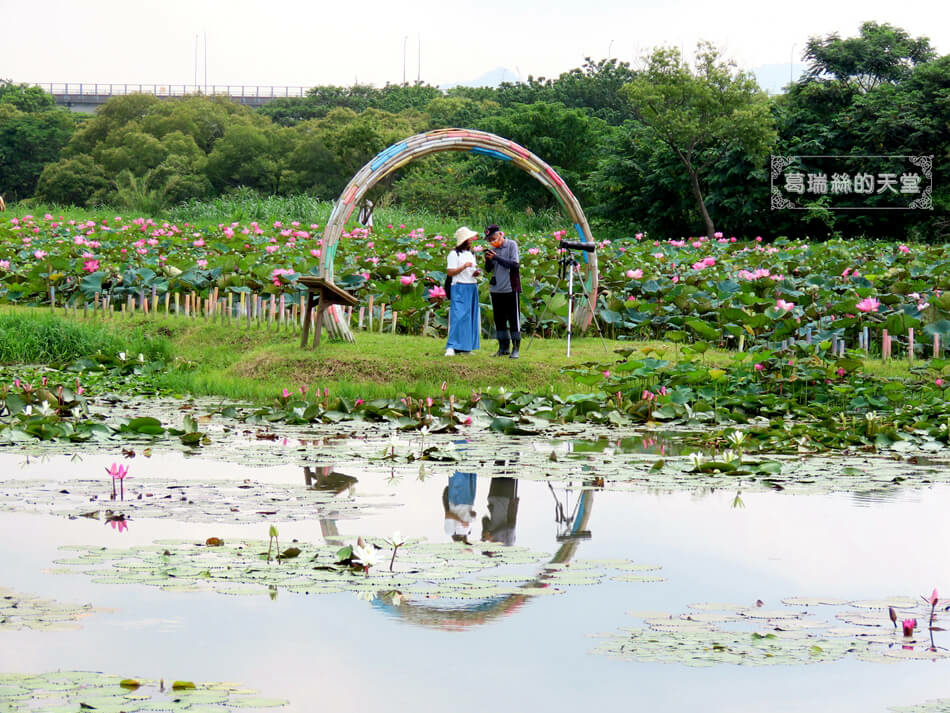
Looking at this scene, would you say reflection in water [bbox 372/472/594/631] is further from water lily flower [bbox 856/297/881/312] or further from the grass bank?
water lily flower [bbox 856/297/881/312]

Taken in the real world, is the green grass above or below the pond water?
above

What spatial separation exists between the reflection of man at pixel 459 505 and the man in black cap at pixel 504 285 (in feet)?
Result: 14.2

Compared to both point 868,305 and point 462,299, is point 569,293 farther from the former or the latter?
point 868,305

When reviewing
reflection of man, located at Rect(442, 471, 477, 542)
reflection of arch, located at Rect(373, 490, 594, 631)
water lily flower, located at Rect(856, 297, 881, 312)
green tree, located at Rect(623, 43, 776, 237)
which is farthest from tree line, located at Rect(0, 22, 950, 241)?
reflection of arch, located at Rect(373, 490, 594, 631)

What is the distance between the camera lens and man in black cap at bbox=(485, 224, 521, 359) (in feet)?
36.3

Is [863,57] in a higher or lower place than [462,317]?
higher

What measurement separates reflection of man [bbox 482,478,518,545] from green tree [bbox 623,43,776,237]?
23.7m

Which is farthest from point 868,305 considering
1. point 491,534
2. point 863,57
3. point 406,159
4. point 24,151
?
point 24,151

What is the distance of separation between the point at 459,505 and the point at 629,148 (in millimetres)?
27899

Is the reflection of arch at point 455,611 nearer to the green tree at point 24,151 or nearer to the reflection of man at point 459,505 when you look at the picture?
the reflection of man at point 459,505

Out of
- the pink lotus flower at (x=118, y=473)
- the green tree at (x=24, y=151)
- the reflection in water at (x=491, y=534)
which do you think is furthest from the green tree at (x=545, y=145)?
the pink lotus flower at (x=118, y=473)

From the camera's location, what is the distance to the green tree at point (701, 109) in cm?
2911

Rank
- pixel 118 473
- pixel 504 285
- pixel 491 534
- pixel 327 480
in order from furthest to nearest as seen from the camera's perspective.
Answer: pixel 504 285
pixel 327 480
pixel 118 473
pixel 491 534

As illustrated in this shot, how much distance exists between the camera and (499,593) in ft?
14.9
